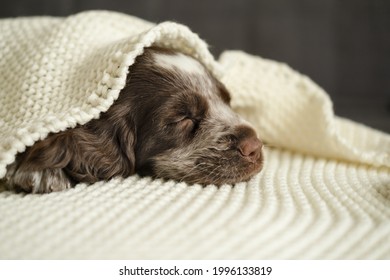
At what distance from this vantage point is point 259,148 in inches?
57.3

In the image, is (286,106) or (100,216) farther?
(286,106)

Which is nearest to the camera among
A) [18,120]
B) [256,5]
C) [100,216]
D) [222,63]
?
[100,216]

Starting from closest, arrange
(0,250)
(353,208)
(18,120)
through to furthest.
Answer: (0,250)
(353,208)
(18,120)

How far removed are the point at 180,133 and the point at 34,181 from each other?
0.45 meters

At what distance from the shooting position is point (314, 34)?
2.63m

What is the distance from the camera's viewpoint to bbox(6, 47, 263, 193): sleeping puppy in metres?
1.37

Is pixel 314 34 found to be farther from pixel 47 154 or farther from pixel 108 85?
pixel 47 154

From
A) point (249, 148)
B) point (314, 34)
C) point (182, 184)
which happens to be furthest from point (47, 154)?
point (314, 34)

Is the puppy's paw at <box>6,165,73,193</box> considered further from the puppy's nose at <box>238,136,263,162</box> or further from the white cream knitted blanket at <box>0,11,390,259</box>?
the puppy's nose at <box>238,136,263,162</box>

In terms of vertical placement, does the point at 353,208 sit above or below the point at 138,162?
above

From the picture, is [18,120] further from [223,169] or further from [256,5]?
[256,5]

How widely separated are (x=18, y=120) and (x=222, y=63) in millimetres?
872

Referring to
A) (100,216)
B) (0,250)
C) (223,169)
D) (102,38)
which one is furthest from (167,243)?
(102,38)

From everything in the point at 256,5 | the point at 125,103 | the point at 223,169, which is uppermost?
the point at 256,5
